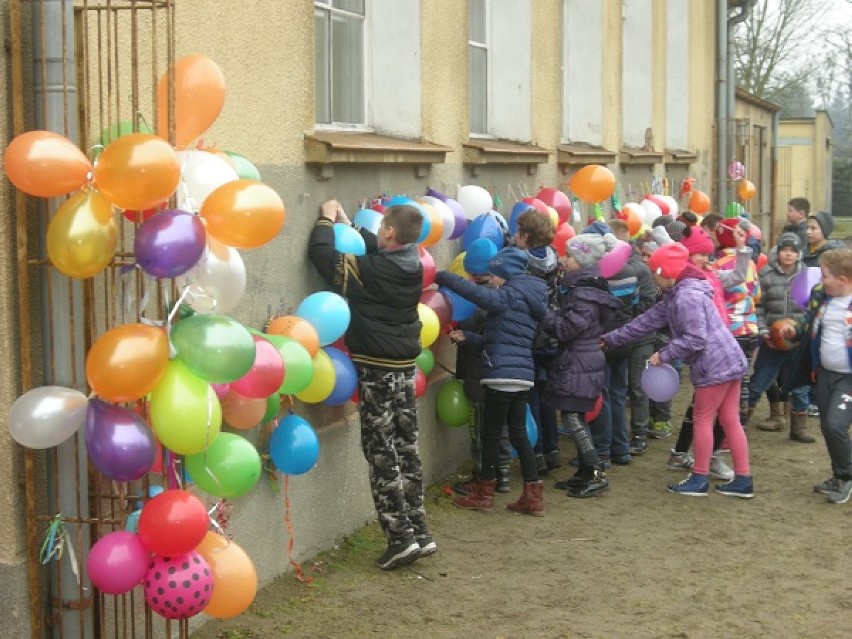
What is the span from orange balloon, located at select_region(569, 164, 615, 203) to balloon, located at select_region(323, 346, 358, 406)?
148 inches

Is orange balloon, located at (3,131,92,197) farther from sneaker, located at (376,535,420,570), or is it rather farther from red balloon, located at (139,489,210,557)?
sneaker, located at (376,535,420,570)

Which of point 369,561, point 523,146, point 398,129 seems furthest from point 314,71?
point 523,146

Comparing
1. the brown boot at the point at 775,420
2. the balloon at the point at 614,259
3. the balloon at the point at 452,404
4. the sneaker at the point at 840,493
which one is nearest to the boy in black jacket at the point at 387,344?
the balloon at the point at 452,404

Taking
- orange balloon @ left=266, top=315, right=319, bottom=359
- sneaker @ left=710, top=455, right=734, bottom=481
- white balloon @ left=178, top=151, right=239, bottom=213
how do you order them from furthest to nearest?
sneaker @ left=710, top=455, right=734, bottom=481
orange balloon @ left=266, top=315, right=319, bottom=359
white balloon @ left=178, top=151, right=239, bottom=213

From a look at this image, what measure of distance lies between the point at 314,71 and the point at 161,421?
2.89 metres

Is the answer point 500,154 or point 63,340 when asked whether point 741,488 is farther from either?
point 63,340

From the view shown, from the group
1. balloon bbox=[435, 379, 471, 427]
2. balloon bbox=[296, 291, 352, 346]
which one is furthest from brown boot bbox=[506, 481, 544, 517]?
balloon bbox=[296, 291, 352, 346]

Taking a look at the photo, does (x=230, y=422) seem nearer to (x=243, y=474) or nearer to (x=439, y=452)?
(x=243, y=474)

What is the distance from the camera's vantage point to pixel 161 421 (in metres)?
4.30

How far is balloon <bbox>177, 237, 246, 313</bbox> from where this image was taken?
14.9 feet

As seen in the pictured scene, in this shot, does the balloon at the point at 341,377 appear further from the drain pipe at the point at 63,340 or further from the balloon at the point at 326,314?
the drain pipe at the point at 63,340

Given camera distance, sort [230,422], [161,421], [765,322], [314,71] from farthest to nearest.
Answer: [765,322]
[314,71]
[230,422]
[161,421]

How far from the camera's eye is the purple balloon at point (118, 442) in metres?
4.15

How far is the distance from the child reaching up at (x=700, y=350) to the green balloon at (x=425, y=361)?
1.17m
